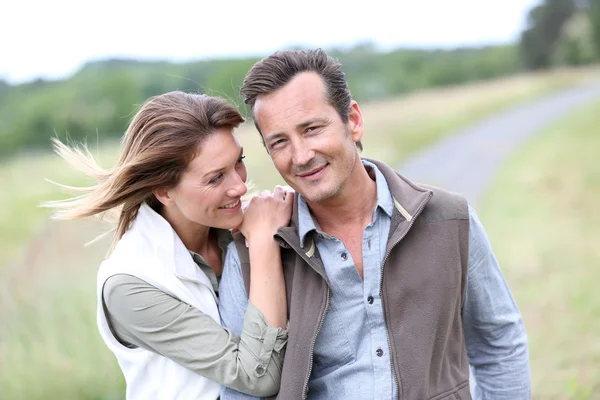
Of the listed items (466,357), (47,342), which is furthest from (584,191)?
(466,357)

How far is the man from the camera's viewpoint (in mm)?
2545

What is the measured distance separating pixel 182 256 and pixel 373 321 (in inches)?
32.4

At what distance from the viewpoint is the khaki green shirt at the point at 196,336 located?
8.36ft

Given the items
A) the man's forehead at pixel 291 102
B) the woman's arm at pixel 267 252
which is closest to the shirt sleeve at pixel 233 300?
the woman's arm at pixel 267 252

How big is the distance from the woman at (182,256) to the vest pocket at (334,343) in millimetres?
141

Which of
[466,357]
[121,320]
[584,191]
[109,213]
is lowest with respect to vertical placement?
[584,191]

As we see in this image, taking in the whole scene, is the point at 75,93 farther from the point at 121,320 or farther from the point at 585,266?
the point at 121,320

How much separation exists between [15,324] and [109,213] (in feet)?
11.9

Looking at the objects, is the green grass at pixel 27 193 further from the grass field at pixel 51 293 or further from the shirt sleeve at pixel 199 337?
the shirt sleeve at pixel 199 337

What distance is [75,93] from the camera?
142 ft

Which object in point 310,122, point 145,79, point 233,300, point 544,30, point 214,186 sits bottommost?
point 145,79

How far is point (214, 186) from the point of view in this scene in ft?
9.30

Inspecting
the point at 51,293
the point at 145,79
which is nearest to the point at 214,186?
the point at 51,293

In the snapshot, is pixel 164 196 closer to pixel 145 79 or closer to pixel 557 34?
pixel 557 34
